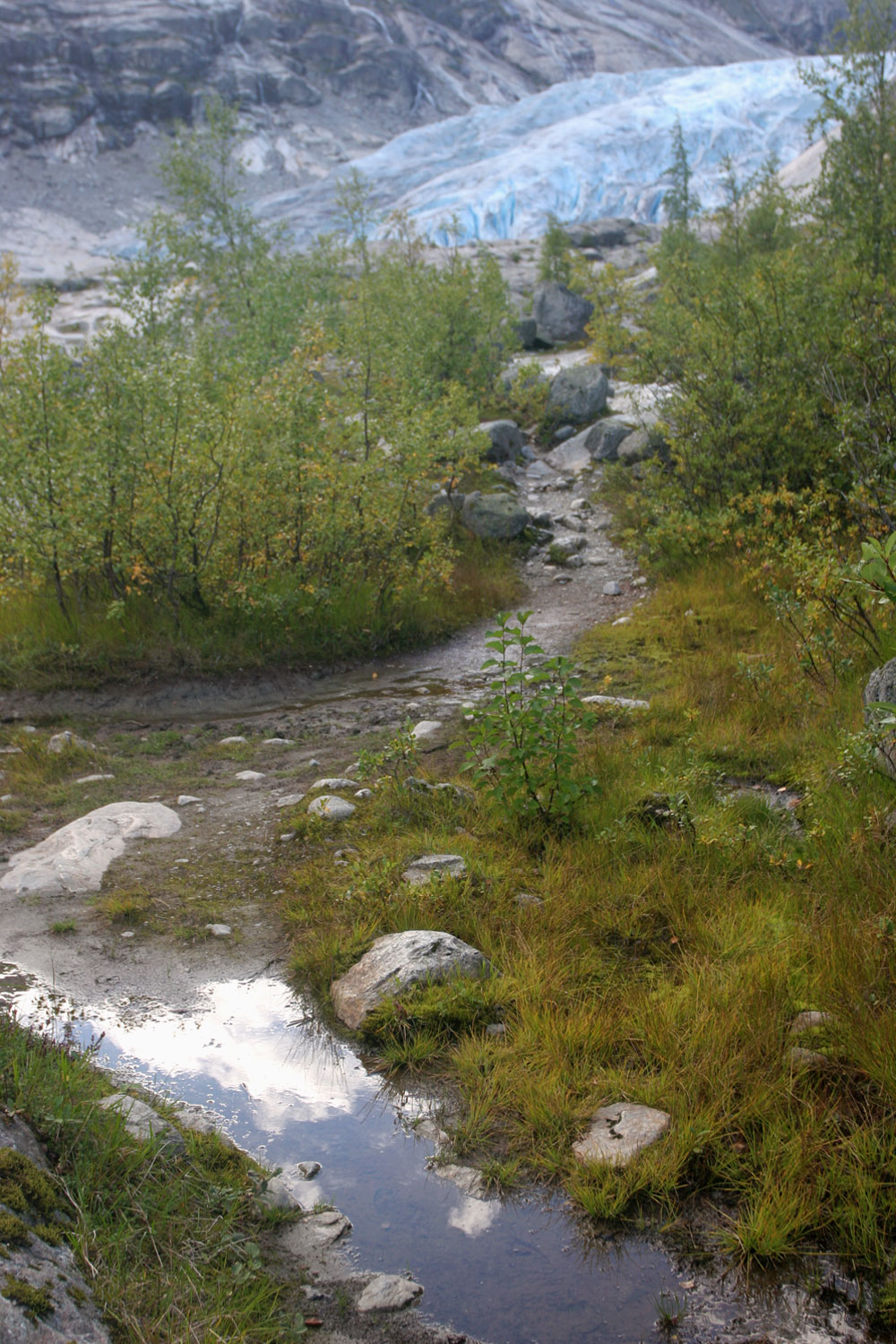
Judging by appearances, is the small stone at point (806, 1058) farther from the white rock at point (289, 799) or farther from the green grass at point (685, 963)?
the white rock at point (289, 799)

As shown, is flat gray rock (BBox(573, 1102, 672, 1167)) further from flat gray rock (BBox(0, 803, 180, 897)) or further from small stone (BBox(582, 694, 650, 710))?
small stone (BBox(582, 694, 650, 710))

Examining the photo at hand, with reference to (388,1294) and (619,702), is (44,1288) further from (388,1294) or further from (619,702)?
(619,702)

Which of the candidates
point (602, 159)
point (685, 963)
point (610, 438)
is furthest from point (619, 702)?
point (602, 159)

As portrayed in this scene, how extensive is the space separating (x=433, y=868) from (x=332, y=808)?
131 cm

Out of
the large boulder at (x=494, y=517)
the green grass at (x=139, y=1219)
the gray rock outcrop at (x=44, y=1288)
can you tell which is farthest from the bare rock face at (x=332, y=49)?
the gray rock outcrop at (x=44, y=1288)

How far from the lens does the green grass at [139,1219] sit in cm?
227

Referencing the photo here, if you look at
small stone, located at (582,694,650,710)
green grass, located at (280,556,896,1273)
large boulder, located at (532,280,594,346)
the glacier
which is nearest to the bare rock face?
the glacier

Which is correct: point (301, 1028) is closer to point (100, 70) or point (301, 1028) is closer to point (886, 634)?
point (886, 634)

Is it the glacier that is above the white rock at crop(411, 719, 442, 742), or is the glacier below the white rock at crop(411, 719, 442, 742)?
above

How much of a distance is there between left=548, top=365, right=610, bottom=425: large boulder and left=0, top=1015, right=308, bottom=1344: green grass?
19671mm

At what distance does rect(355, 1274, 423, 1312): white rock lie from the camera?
261 cm

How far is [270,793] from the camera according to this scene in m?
6.68

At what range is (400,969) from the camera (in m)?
4.16

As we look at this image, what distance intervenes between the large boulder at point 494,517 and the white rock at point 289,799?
854 centimetres
